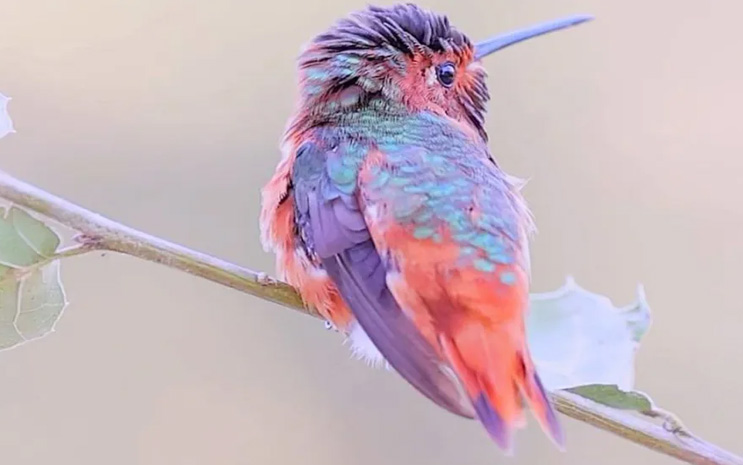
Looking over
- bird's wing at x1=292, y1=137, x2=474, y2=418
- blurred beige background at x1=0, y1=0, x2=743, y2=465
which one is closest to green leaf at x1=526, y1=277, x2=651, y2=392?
bird's wing at x1=292, y1=137, x2=474, y2=418

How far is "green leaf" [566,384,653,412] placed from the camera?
995mm

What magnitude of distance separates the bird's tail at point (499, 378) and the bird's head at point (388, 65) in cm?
36

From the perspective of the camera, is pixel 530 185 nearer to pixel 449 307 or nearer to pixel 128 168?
pixel 128 168

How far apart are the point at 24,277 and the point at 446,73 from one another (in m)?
0.56

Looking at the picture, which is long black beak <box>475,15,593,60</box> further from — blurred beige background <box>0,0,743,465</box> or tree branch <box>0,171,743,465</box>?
blurred beige background <box>0,0,743,465</box>

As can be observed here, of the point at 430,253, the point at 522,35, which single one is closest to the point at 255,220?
the point at 522,35

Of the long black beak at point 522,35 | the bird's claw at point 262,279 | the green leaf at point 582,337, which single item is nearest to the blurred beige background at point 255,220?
the long black beak at point 522,35

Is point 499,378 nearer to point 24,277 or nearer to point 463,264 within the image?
point 463,264

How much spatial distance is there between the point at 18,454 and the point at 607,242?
5.00 ft

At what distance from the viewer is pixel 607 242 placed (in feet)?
9.03

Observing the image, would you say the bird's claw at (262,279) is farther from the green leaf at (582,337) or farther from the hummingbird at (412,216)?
the green leaf at (582,337)

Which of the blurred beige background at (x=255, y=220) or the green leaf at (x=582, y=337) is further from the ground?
the green leaf at (x=582, y=337)

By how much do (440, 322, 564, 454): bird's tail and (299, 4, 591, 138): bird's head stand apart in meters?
0.36

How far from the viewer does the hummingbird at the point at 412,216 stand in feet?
3.11
